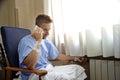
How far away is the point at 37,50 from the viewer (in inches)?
69.4

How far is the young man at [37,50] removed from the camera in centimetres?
171

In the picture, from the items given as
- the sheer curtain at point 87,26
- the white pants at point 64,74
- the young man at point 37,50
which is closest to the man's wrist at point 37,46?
the young man at point 37,50

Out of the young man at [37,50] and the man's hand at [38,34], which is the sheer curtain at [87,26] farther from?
the man's hand at [38,34]

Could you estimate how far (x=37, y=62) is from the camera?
72.4 inches

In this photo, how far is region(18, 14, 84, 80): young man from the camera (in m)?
1.71

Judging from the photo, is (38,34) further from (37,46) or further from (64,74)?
(64,74)

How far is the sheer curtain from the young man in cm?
17

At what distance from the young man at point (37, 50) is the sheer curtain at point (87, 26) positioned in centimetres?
17

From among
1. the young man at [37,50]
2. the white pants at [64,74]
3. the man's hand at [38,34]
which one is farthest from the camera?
the man's hand at [38,34]

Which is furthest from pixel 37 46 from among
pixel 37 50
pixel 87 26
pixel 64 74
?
pixel 87 26

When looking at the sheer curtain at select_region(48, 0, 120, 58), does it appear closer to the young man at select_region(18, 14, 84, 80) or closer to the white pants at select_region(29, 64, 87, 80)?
the young man at select_region(18, 14, 84, 80)

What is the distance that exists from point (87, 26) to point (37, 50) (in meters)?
0.62

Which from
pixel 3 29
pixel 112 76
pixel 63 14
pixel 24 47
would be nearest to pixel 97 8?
pixel 63 14

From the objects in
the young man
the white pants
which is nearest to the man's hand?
the young man
